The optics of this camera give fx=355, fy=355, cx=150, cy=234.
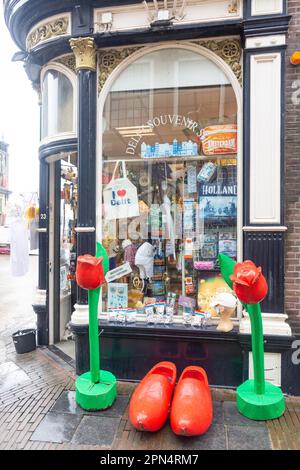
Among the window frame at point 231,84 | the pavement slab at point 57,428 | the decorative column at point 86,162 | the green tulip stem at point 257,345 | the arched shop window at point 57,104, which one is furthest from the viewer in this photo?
the arched shop window at point 57,104

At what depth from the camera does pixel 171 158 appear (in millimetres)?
4625

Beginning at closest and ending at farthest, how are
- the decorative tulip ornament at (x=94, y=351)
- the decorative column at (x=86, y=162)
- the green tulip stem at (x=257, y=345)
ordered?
the green tulip stem at (x=257, y=345) < the decorative tulip ornament at (x=94, y=351) < the decorative column at (x=86, y=162)

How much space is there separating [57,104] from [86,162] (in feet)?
3.92

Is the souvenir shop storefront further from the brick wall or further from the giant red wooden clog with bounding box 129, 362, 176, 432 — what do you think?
the giant red wooden clog with bounding box 129, 362, 176, 432

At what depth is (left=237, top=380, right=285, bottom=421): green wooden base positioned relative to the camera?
338cm

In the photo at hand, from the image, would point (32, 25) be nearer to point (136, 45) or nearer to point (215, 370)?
point (136, 45)

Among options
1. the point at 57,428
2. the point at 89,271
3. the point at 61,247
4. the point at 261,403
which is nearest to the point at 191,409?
the point at 261,403

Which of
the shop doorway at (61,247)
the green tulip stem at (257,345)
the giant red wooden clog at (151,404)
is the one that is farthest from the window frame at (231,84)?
the shop doorway at (61,247)

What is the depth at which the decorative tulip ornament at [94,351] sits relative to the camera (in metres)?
3.43

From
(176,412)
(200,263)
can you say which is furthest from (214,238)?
(176,412)

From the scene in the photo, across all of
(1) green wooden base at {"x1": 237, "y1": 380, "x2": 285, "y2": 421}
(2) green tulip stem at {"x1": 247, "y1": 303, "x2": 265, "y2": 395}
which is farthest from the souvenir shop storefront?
(2) green tulip stem at {"x1": 247, "y1": 303, "x2": 265, "y2": 395}

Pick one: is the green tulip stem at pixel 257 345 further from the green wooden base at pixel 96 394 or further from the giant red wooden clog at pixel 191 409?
the green wooden base at pixel 96 394

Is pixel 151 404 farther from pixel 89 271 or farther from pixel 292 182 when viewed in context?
pixel 292 182

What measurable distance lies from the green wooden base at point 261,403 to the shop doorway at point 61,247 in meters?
2.67
